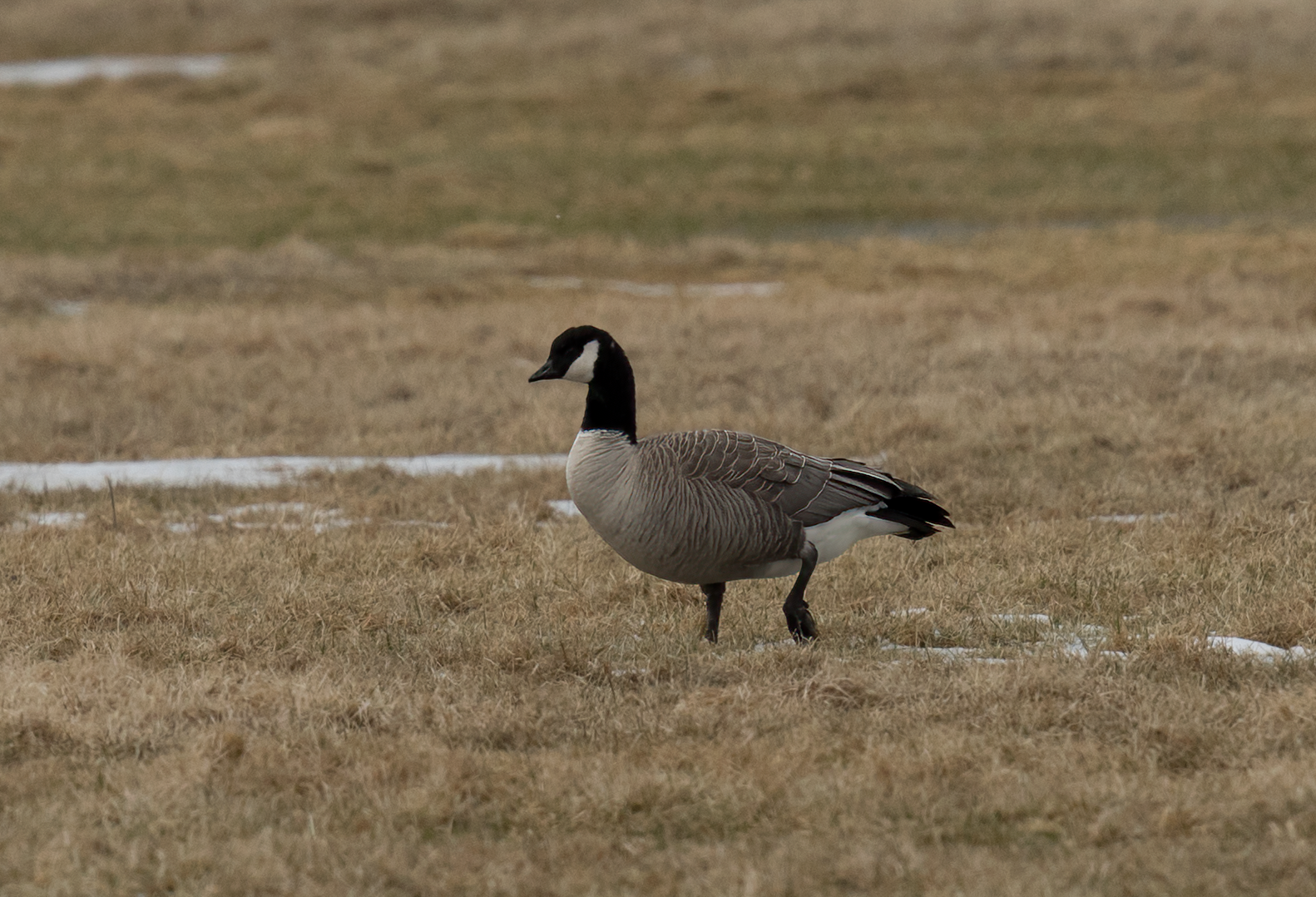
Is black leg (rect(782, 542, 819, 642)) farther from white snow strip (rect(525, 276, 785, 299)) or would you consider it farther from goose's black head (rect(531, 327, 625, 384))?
white snow strip (rect(525, 276, 785, 299))

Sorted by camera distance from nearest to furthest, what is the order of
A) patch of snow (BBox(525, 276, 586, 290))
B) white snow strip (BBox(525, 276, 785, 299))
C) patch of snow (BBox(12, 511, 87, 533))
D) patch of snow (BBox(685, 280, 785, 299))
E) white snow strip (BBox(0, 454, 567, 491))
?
patch of snow (BBox(12, 511, 87, 533)) → white snow strip (BBox(0, 454, 567, 491)) → patch of snow (BBox(685, 280, 785, 299)) → white snow strip (BBox(525, 276, 785, 299)) → patch of snow (BBox(525, 276, 586, 290))

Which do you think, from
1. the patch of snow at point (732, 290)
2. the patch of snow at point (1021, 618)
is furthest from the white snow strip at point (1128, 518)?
the patch of snow at point (732, 290)

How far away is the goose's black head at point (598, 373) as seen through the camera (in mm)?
6980

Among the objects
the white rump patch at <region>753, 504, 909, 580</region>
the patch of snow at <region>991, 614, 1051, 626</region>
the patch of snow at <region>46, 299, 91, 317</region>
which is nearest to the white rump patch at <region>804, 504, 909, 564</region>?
the white rump patch at <region>753, 504, 909, 580</region>

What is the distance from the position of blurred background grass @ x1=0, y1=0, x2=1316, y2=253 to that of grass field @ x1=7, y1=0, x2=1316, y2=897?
35 cm

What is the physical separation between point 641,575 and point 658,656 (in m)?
1.82

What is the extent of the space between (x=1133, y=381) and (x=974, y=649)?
314 inches

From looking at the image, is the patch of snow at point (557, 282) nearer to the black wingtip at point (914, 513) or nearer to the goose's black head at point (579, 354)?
the goose's black head at point (579, 354)

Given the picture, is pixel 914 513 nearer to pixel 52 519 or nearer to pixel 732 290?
pixel 52 519

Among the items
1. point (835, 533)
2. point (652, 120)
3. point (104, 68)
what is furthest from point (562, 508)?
point (104, 68)

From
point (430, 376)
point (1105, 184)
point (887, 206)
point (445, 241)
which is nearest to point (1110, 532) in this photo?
point (430, 376)

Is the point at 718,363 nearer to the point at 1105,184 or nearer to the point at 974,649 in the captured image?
the point at 974,649

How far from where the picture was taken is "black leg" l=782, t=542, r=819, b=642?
272 inches

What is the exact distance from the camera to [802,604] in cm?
694
